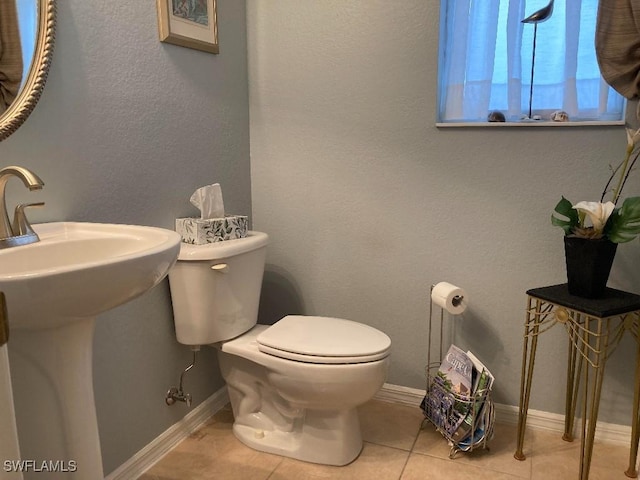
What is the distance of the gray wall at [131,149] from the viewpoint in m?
1.37

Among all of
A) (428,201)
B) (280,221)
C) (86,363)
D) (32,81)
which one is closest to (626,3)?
(428,201)

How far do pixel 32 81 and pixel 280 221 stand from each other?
1116mm

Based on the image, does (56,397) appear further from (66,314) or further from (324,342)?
(324,342)

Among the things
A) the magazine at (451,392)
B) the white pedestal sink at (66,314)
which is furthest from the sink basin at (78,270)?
the magazine at (451,392)

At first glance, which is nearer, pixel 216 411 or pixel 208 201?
pixel 208 201

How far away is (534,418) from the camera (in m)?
1.93

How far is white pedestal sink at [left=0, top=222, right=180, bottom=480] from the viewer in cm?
91

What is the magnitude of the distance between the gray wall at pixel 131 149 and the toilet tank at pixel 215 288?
9cm

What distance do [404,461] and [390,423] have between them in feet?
0.78

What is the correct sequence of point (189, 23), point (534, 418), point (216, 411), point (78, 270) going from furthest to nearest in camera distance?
point (216, 411) < point (534, 418) < point (189, 23) < point (78, 270)

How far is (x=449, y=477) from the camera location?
A: 5.50 feet

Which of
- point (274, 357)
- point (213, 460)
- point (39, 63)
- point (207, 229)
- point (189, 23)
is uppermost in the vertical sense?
point (189, 23)

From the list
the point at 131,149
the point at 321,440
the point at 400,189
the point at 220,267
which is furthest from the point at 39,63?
the point at 321,440

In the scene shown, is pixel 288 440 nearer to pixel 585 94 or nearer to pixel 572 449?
pixel 572 449
